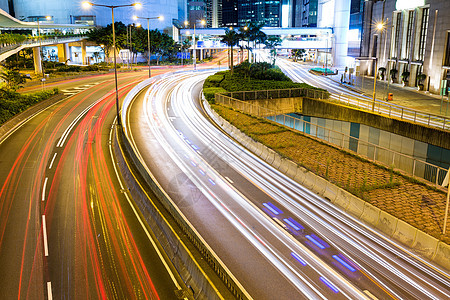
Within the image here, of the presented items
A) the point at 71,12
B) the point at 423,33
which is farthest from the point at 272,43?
the point at 71,12

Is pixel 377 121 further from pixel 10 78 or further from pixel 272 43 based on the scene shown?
pixel 272 43

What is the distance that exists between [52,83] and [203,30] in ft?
225

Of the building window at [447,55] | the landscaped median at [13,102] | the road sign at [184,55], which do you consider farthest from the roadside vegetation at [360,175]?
the road sign at [184,55]

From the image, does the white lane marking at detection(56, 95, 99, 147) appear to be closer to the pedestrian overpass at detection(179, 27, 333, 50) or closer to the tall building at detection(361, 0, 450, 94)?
the tall building at detection(361, 0, 450, 94)

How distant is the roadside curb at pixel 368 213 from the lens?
574 inches

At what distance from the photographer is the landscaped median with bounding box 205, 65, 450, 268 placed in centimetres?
1567

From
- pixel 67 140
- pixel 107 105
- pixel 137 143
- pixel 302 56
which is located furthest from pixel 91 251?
pixel 302 56

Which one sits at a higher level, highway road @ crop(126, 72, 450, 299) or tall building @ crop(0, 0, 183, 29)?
tall building @ crop(0, 0, 183, 29)

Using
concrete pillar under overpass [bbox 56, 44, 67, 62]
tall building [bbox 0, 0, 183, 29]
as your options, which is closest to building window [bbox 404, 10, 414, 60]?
concrete pillar under overpass [bbox 56, 44, 67, 62]

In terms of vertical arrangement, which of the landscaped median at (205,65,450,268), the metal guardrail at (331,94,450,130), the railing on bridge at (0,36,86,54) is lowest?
the landscaped median at (205,65,450,268)

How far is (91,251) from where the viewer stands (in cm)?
1550

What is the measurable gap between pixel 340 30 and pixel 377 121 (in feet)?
243

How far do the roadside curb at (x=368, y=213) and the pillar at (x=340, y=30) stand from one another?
84.4 metres

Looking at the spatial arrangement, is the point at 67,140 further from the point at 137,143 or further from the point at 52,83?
the point at 52,83
